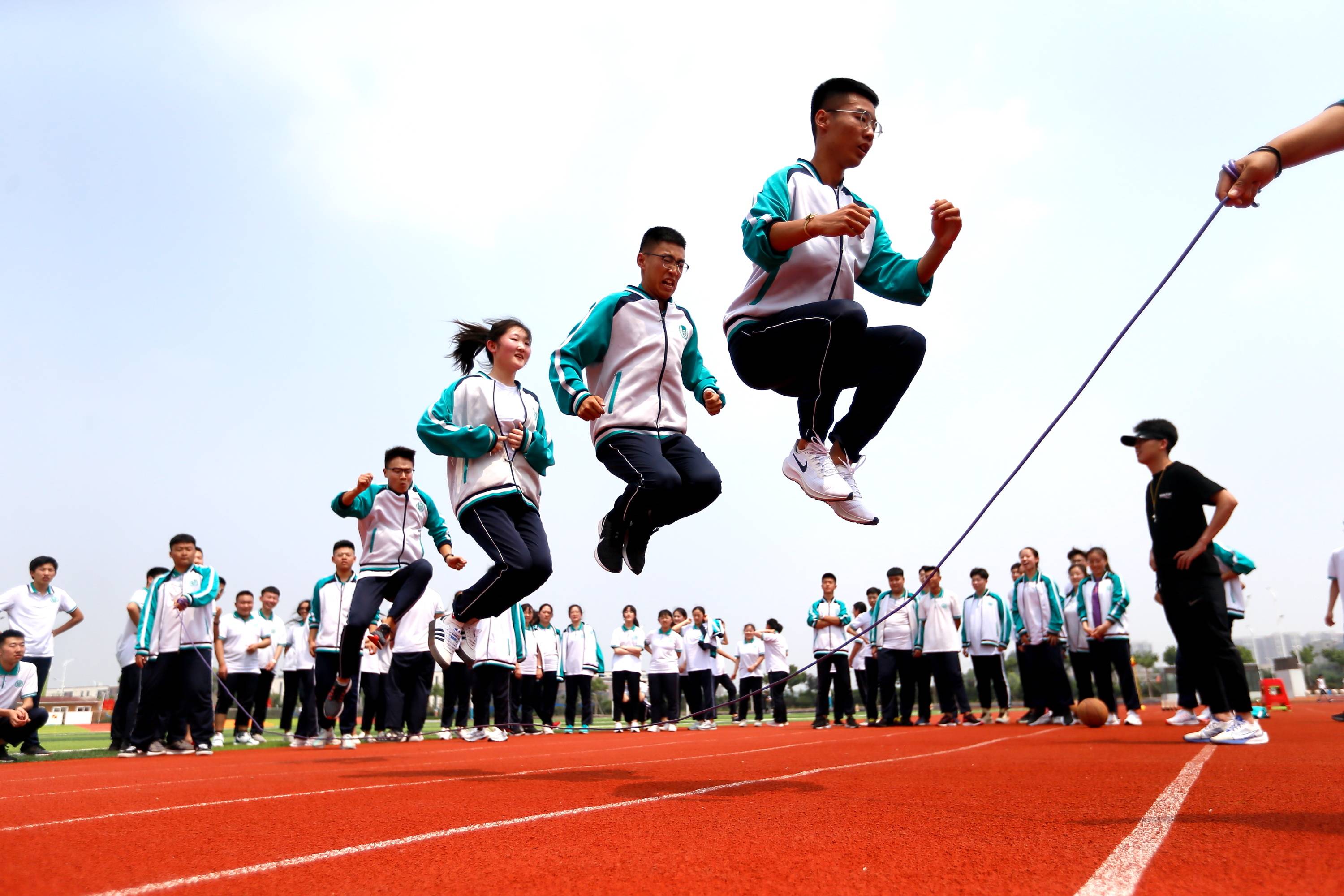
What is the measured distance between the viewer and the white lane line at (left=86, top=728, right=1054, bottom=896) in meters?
2.36

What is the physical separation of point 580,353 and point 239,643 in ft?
39.1

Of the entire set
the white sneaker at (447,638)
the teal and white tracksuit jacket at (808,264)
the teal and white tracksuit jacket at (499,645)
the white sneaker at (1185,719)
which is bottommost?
the white sneaker at (1185,719)

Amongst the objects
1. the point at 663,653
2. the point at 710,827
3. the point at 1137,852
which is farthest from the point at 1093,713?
the point at 710,827

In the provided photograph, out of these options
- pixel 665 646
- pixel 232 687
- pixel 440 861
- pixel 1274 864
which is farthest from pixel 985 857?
pixel 232 687

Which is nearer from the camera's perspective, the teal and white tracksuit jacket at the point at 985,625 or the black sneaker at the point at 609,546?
the black sneaker at the point at 609,546

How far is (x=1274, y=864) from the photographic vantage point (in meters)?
2.47

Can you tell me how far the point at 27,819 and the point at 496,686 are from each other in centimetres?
912

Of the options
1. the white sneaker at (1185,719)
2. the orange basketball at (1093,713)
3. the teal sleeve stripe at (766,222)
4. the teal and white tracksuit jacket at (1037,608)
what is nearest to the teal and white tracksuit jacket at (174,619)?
the teal sleeve stripe at (766,222)

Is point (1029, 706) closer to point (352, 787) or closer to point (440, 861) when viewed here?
point (352, 787)

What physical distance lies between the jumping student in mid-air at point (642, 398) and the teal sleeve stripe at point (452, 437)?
81cm

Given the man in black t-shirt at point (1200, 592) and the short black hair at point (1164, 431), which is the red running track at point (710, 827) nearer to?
the man in black t-shirt at point (1200, 592)

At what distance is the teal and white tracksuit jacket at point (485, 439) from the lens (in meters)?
5.70

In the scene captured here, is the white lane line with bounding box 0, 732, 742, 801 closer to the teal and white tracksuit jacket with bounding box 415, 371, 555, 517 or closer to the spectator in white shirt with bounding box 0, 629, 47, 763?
the teal and white tracksuit jacket with bounding box 415, 371, 555, 517

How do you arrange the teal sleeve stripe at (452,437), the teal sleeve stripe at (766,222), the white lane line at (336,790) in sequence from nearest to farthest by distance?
1. the white lane line at (336,790)
2. the teal sleeve stripe at (766,222)
3. the teal sleeve stripe at (452,437)
